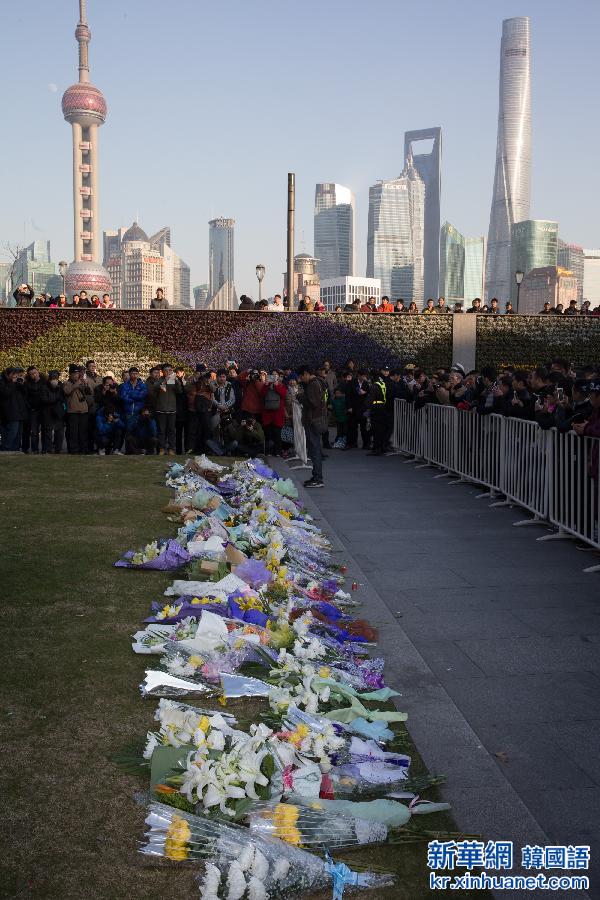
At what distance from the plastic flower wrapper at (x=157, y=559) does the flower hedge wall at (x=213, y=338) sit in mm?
21077

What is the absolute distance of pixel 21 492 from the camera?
11.7 m

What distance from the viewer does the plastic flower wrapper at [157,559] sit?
7.50 metres

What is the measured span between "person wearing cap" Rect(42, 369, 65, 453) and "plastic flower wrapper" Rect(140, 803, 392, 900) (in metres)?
14.8

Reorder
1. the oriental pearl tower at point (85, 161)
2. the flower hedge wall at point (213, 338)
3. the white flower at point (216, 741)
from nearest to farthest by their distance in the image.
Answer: the white flower at point (216, 741), the flower hedge wall at point (213, 338), the oriental pearl tower at point (85, 161)

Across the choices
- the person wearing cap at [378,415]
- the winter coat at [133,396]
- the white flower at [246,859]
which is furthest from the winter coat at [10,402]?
the white flower at [246,859]

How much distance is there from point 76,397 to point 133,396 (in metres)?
1.08

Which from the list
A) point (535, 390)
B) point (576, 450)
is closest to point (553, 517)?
point (576, 450)

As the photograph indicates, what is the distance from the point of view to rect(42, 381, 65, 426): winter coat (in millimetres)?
17453

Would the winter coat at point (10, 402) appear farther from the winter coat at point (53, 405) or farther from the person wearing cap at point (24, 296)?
the person wearing cap at point (24, 296)

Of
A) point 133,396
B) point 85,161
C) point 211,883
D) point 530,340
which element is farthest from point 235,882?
point 85,161

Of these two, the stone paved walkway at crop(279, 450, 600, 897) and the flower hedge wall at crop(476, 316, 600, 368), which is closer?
the stone paved walkway at crop(279, 450, 600, 897)

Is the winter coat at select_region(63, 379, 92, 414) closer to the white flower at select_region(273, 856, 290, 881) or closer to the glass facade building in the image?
the white flower at select_region(273, 856, 290, 881)

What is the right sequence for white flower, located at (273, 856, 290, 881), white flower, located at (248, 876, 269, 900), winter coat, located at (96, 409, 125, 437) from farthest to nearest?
winter coat, located at (96, 409, 125, 437) → white flower, located at (273, 856, 290, 881) → white flower, located at (248, 876, 269, 900)

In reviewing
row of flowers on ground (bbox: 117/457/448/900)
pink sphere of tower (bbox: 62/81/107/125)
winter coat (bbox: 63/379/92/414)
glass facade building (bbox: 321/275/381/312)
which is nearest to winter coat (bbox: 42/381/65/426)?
winter coat (bbox: 63/379/92/414)
